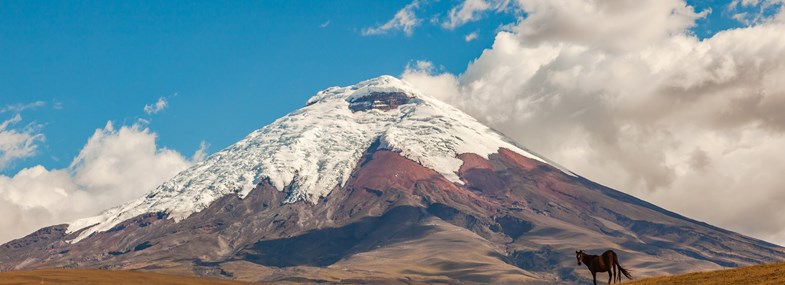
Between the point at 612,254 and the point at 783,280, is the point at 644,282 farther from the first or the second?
the point at 783,280

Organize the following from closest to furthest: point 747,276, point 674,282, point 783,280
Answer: point 783,280
point 747,276
point 674,282

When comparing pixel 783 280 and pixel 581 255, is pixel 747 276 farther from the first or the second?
pixel 581 255

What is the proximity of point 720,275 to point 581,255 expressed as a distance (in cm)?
1375

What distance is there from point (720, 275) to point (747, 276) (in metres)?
5.21

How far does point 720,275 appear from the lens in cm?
8731

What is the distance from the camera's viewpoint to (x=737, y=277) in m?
82.9

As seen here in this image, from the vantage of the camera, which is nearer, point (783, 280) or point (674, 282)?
point (783, 280)

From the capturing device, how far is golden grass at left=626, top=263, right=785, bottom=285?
255 ft

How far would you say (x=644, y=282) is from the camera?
8894 cm

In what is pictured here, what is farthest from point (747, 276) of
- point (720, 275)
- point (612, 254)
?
point (612, 254)

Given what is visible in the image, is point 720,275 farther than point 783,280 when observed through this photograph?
Yes

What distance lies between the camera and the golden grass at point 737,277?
77.8 meters

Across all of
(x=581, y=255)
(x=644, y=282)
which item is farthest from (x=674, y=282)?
(x=581, y=255)

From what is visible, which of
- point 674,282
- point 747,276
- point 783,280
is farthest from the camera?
point 674,282
